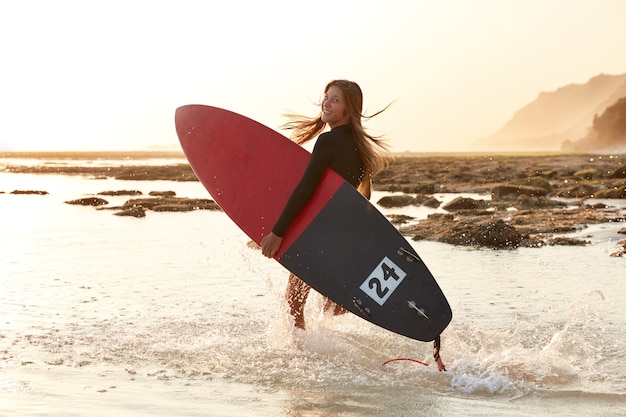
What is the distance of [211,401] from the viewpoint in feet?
17.8

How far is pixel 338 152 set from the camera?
638 cm

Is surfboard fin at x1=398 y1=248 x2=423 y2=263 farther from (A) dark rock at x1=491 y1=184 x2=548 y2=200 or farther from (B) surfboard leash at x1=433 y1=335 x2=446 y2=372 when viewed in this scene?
(A) dark rock at x1=491 y1=184 x2=548 y2=200

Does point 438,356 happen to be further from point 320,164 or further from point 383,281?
point 320,164

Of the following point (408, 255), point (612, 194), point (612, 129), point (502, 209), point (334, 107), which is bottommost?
point (502, 209)

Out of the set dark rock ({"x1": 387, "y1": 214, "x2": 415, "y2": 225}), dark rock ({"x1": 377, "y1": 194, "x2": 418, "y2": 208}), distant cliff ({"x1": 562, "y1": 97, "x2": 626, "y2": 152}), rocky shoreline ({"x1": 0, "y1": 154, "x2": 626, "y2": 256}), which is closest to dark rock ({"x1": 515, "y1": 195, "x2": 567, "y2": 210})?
rocky shoreline ({"x1": 0, "y1": 154, "x2": 626, "y2": 256})

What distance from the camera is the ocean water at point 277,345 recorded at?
17.9 ft

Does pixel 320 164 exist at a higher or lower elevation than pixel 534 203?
higher

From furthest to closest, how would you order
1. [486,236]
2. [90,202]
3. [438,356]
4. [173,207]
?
[90,202] < [173,207] < [486,236] < [438,356]

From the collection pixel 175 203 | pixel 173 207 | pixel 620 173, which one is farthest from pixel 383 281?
pixel 620 173

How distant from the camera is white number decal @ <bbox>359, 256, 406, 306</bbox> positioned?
20.6ft

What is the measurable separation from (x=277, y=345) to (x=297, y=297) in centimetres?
43

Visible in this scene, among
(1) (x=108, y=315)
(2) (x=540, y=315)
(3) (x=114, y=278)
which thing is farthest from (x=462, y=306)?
(3) (x=114, y=278)

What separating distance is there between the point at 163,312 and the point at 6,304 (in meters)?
1.62

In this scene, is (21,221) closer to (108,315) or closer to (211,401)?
(108,315)
